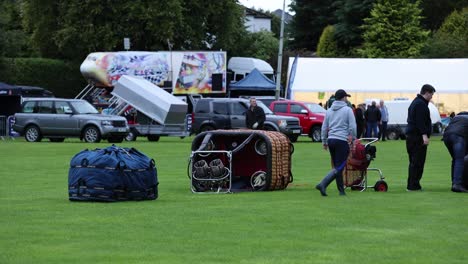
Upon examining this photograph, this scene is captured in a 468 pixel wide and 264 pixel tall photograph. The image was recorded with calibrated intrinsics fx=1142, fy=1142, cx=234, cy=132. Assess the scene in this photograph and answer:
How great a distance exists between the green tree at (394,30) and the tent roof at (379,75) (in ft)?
84.8

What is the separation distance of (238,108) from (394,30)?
4208 cm

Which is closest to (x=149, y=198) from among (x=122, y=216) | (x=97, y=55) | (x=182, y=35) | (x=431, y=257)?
(x=122, y=216)

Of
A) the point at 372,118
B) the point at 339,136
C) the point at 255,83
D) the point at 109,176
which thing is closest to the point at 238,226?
the point at 109,176

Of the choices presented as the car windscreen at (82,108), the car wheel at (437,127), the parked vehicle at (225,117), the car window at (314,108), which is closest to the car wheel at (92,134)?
the car windscreen at (82,108)

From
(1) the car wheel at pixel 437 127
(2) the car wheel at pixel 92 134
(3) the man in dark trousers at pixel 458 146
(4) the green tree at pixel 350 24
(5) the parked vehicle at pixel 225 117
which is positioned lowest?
(1) the car wheel at pixel 437 127

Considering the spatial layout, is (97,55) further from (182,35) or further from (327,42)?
(327,42)

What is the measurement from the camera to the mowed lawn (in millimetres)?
11297

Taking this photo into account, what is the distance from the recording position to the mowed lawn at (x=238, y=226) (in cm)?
1130

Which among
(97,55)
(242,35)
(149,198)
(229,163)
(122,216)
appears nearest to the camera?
(122,216)

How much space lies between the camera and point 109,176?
17.0 metres

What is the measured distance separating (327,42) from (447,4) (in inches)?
478

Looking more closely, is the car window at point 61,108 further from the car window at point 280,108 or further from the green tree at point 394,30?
the green tree at point 394,30

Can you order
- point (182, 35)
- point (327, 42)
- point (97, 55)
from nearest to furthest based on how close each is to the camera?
point (97, 55), point (182, 35), point (327, 42)

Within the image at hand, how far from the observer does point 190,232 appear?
43.4 feet
